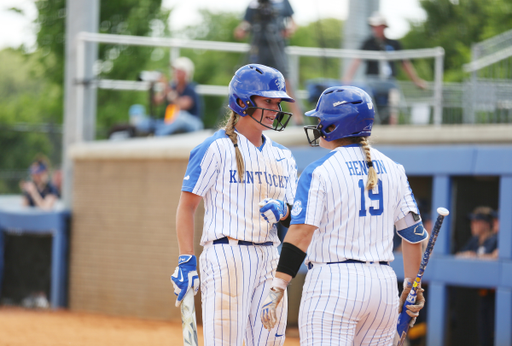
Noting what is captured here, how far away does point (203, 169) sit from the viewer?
3.46 m

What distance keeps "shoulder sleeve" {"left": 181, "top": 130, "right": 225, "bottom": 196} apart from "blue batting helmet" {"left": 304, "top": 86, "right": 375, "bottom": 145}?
0.60 m

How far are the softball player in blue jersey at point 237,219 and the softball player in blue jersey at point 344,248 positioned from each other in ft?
1.19

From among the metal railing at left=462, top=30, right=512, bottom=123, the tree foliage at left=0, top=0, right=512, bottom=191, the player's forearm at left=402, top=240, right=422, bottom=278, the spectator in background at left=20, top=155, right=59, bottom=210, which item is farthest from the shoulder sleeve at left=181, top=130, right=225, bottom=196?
the tree foliage at left=0, top=0, right=512, bottom=191

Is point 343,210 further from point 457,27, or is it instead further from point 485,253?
point 457,27

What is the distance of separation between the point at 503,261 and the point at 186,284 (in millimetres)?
4336

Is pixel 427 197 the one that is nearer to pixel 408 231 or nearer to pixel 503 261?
pixel 503 261

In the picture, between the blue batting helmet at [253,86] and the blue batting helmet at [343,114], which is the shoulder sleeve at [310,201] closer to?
the blue batting helmet at [343,114]

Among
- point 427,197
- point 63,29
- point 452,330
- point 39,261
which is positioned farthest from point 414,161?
point 63,29

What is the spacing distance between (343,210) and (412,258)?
707 mm

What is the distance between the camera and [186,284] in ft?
Result: 11.3

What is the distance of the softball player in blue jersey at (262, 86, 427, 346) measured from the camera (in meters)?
2.97

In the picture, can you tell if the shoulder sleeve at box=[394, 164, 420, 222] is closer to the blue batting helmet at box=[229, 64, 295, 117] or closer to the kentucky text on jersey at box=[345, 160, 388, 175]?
the kentucky text on jersey at box=[345, 160, 388, 175]

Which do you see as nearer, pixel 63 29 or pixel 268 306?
pixel 268 306

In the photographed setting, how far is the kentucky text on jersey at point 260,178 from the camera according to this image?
11.5 ft
